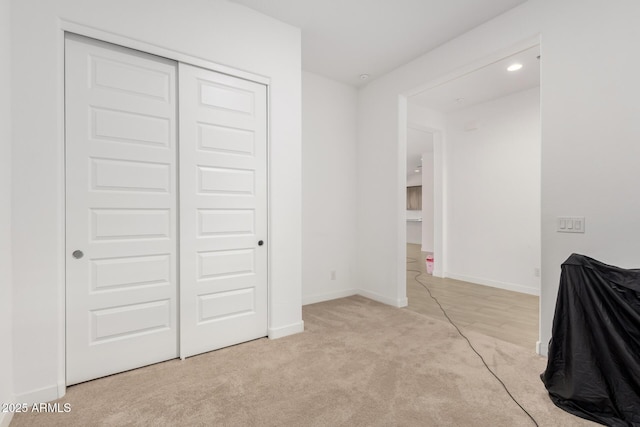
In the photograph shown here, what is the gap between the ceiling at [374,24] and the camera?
266 centimetres

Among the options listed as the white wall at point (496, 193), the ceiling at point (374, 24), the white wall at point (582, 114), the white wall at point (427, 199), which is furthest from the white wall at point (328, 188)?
the white wall at point (427, 199)

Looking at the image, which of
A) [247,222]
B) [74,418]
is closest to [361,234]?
[247,222]

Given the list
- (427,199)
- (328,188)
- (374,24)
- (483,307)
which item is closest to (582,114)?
(374,24)

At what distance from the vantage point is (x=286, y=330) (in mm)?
2922

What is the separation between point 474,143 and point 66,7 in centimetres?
511

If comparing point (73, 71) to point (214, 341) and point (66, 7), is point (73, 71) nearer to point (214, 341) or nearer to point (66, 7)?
point (66, 7)

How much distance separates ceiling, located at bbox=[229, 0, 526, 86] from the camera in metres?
2.66

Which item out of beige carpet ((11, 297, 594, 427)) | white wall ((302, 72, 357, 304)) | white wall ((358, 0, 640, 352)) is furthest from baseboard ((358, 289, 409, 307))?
white wall ((358, 0, 640, 352))

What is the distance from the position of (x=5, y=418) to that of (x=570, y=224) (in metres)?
3.79

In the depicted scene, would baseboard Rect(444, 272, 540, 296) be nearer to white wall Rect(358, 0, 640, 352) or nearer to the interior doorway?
the interior doorway

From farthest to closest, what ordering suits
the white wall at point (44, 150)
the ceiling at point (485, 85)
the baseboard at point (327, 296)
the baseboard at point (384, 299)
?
the baseboard at point (327, 296) < the baseboard at point (384, 299) < the ceiling at point (485, 85) < the white wall at point (44, 150)

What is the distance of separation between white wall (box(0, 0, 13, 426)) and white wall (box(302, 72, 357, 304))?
2641mm

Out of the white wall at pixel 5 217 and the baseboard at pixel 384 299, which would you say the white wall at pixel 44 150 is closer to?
A: the white wall at pixel 5 217

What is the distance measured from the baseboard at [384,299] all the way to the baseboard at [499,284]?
1763mm
